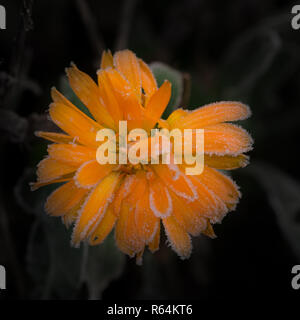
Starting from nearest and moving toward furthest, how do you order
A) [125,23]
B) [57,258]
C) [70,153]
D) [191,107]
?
1. [70,153]
2. [57,258]
3. [191,107]
4. [125,23]

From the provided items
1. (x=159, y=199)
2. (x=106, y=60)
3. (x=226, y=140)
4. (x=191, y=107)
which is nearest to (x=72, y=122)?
(x=106, y=60)

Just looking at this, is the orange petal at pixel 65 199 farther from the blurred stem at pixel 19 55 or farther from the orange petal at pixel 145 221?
the blurred stem at pixel 19 55

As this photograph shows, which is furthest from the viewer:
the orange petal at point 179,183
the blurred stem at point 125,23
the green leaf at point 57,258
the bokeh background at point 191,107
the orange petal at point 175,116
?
the blurred stem at point 125,23

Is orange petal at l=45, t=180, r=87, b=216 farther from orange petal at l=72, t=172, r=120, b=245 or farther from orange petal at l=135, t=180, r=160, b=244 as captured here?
orange petal at l=135, t=180, r=160, b=244

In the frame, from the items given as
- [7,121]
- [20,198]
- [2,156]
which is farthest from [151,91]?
[2,156]

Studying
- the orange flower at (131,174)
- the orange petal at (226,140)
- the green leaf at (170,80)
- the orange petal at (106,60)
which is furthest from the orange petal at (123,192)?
the green leaf at (170,80)

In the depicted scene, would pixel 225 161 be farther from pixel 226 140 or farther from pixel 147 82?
pixel 147 82
